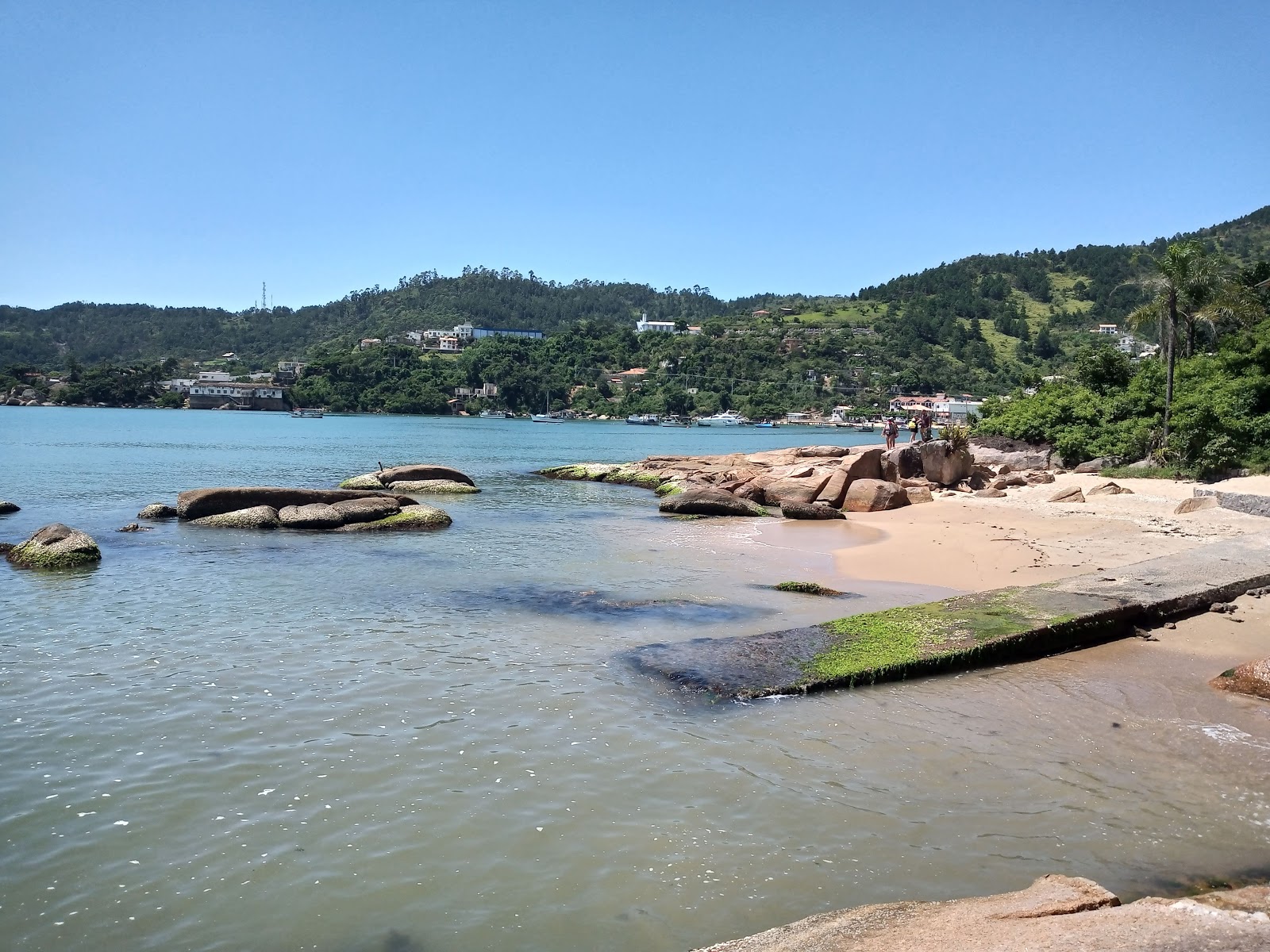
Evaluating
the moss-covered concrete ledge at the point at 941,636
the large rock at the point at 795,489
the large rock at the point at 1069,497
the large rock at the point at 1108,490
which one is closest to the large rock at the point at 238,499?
the large rock at the point at 795,489

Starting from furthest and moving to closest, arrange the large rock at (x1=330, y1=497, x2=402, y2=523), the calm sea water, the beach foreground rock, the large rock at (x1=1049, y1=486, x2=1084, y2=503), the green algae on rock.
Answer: the large rock at (x1=1049, y1=486, x2=1084, y2=503)
the large rock at (x1=330, y1=497, x2=402, y2=523)
the green algae on rock
the calm sea water
the beach foreground rock

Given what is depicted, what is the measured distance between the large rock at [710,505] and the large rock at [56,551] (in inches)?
658

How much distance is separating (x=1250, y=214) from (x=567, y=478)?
17885 centimetres

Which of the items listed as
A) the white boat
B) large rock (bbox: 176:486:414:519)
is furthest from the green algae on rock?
the white boat

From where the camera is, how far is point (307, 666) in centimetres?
1105

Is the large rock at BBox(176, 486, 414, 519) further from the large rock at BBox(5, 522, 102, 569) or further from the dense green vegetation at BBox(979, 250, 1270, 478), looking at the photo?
the dense green vegetation at BBox(979, 250, 1270, 478)

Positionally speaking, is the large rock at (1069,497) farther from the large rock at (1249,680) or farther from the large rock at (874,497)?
the large rock at (1249,680)

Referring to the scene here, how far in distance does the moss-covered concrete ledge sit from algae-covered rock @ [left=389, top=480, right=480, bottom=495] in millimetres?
23374

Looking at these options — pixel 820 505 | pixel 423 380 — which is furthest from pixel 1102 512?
pixel 423 380

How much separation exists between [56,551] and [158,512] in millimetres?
8011

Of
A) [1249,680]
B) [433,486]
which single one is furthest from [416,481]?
[1249,680]

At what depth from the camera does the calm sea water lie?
19.2 feet

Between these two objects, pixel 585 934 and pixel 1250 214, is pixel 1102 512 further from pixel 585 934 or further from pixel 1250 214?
pixel 1250 214

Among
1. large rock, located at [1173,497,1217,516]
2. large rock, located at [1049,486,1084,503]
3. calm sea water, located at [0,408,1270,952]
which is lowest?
calm sea water, located at [0,408,1270,952]
